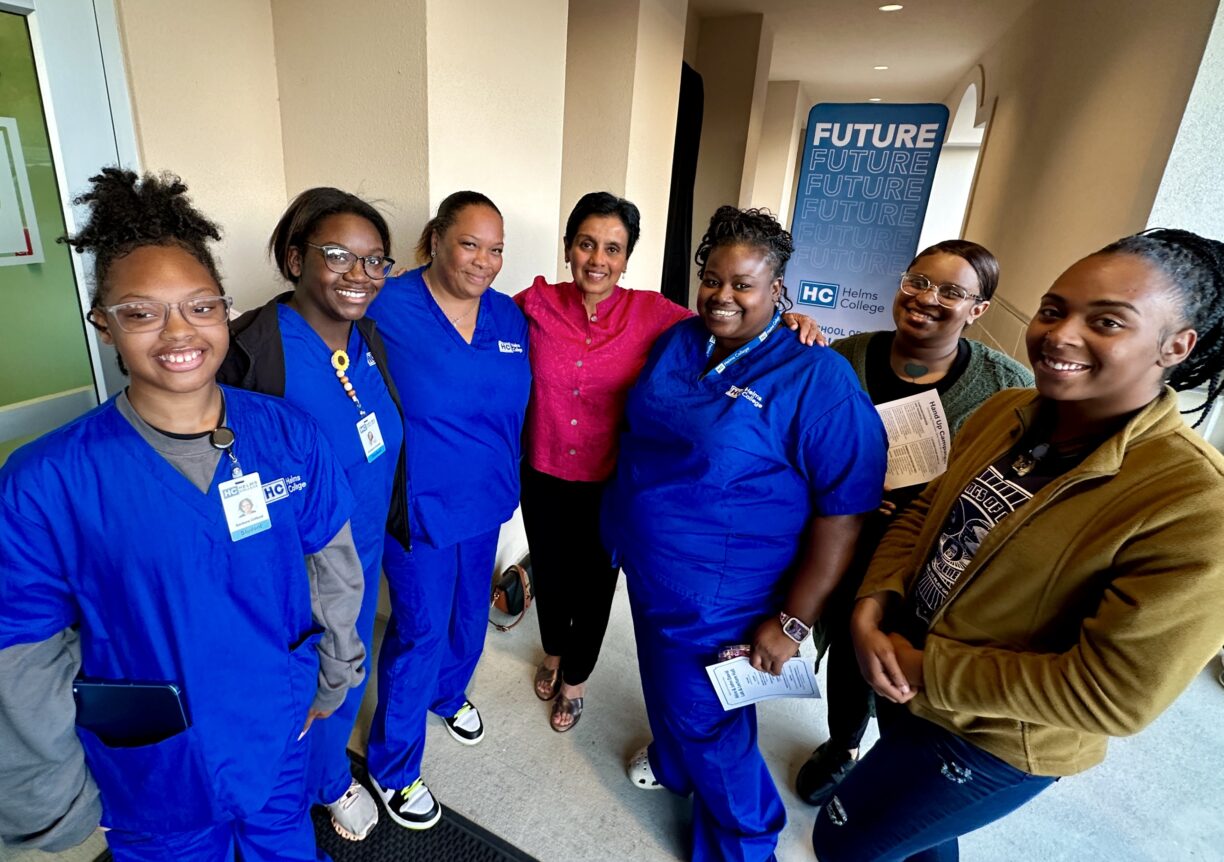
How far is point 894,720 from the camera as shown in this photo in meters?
1.13

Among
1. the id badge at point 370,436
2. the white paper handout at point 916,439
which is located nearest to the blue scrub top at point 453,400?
the id badge at point 370,436

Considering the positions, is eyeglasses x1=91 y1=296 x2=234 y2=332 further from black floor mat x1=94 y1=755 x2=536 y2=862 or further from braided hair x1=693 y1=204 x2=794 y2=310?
black floor mat x1=94 y1=755 x2=536 y2=862

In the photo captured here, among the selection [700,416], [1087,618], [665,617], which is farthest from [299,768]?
[1087,618]

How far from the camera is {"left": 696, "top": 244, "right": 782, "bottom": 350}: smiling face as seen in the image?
3.76 feet

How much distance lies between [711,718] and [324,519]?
94 cm

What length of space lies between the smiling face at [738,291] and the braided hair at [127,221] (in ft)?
2.77

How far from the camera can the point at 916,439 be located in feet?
4.25

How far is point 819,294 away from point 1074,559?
3.70 metres

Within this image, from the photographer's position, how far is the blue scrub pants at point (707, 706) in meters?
1.27

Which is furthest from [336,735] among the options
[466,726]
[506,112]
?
[506,112]

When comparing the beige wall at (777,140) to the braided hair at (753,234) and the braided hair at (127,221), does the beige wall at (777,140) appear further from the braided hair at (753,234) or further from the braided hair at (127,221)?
the braided hair at (127,221)

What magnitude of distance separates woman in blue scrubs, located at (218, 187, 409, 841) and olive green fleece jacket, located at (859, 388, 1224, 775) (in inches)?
42.7

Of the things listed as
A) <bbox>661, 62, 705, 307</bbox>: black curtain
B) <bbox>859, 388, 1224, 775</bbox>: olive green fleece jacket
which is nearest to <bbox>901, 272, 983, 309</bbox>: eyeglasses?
<bbox>859, 388, 1224, 775</bbox>: olive green fleece jacket

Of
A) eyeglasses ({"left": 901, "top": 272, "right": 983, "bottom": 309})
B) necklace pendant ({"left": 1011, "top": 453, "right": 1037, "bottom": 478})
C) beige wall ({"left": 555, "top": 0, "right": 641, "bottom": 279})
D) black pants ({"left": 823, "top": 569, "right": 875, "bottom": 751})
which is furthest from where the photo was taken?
beige wall ({"left": 555, "top": 0, "right": 641, "bottom": 279})
